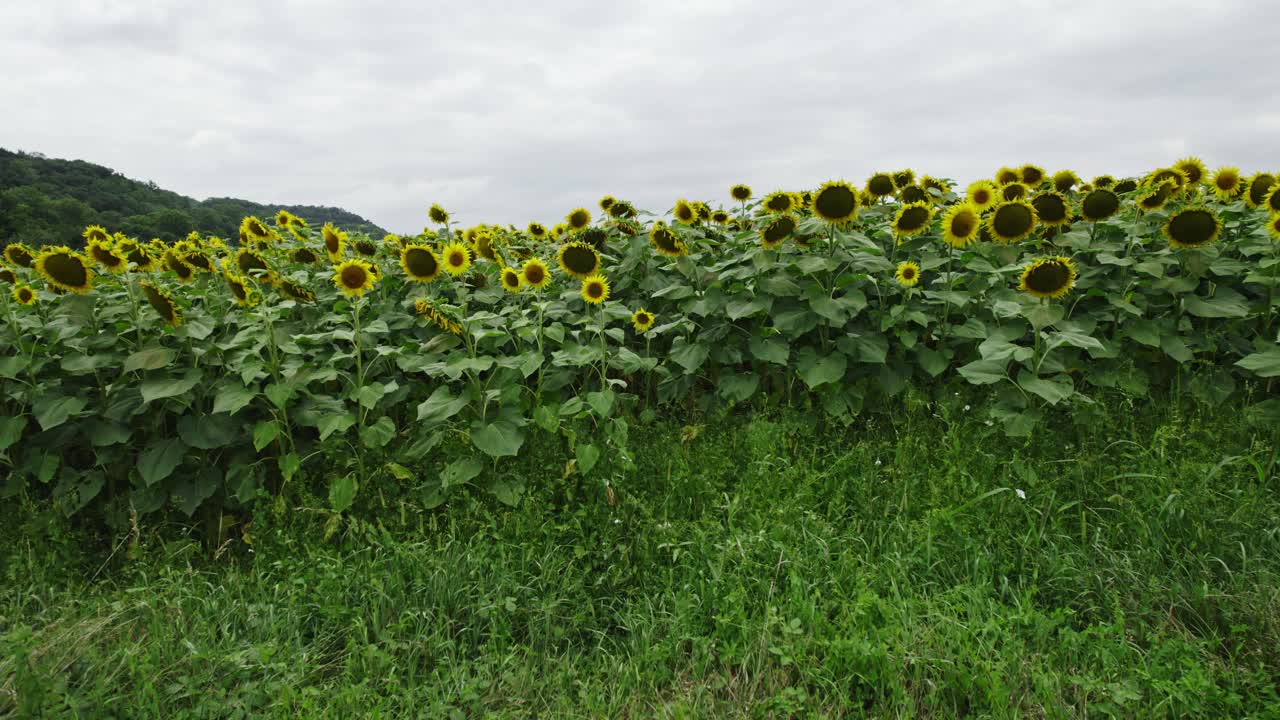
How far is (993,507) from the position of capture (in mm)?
3203

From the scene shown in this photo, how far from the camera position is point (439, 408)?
3.59 meters

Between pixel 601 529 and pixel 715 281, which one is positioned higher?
pixel 715 281

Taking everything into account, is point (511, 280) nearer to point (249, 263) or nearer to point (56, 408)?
point (249, 263)

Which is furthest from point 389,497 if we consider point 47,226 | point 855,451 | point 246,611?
point 47,226

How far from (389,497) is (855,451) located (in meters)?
2.51

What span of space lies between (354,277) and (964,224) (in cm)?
356

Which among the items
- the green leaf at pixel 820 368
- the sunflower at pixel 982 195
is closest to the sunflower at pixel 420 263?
the green leaf at pixel 820 368

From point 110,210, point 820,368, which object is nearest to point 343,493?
point 820,368

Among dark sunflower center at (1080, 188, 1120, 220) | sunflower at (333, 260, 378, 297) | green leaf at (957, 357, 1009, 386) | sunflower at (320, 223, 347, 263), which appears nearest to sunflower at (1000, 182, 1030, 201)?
dark sunflower center at (1080, 188, 1120, 220)

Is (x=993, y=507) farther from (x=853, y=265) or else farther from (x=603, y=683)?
(x=603, y=683)

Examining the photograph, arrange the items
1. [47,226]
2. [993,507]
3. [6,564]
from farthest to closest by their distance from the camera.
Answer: [47,226], [6,564], [993,507]

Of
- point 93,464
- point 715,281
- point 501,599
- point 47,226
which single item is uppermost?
point 47,226

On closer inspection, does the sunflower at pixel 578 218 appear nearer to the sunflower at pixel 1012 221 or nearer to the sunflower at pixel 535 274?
the sunflower at pixel 535 274

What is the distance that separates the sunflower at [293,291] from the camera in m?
4.19
